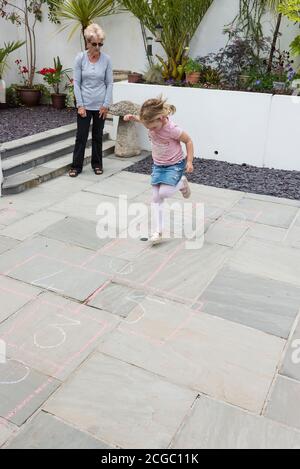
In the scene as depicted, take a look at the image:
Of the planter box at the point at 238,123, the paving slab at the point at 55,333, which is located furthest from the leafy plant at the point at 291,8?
the paving slab at the point at 55,333

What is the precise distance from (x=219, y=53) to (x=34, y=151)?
3.46m

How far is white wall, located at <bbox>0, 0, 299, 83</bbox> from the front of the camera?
723 centimetres

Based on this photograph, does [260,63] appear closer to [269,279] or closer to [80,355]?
[269,279]

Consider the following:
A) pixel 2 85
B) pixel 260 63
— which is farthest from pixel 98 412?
pixel 2 85

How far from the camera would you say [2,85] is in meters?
8.70

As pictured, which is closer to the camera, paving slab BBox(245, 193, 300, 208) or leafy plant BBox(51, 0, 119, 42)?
paving slab BBox(245, 193, 300, 208)

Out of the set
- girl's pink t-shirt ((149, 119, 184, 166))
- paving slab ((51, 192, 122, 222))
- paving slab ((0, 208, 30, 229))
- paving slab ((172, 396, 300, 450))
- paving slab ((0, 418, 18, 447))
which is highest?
girl's pink t-shirt ((149, 119, 184, 166))

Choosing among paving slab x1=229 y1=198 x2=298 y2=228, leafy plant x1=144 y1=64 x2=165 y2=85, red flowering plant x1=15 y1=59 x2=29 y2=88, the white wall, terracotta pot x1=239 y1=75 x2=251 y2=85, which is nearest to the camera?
paving slab x1=229 y1=198 x2=298 y2=228

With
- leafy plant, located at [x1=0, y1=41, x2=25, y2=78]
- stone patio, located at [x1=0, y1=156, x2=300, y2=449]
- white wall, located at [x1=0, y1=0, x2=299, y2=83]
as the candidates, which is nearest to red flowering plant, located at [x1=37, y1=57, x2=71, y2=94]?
white wall, located at [x1=0, y1=0, x2=299, y2=83]

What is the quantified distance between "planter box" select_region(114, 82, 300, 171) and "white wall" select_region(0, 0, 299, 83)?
1593 mm

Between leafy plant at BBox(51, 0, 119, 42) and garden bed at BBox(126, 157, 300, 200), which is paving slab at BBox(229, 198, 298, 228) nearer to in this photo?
garden bed at BBox(126, 157, 300, 200)

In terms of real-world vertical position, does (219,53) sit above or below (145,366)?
above

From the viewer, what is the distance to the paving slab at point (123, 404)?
81.4 inches

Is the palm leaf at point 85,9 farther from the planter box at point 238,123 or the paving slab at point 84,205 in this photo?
the paving slab at point 84,205
